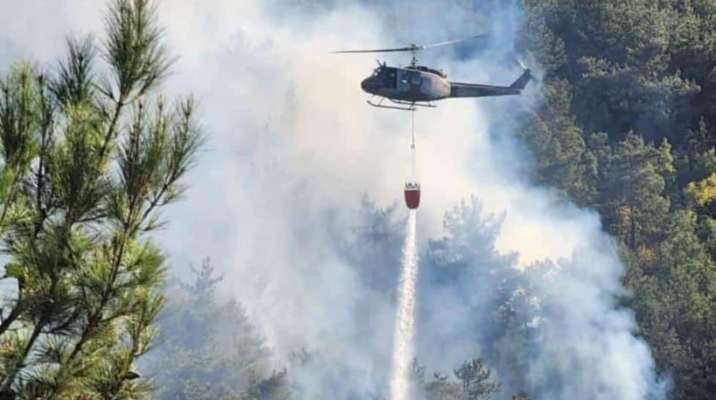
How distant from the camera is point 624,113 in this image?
5234cm

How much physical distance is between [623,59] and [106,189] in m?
47.6

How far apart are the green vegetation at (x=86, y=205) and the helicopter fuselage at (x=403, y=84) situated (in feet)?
62.0

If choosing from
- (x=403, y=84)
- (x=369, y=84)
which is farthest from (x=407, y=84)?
(x=369, y=84)

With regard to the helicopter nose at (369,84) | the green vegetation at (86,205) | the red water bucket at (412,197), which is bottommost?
the green vegetation at (86,205)

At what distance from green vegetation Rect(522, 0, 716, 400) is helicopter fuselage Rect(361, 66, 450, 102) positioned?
16.3 meters

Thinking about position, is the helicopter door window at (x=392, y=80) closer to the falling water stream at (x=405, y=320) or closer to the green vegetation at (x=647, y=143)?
the falling water stream at (x=405, y=320)

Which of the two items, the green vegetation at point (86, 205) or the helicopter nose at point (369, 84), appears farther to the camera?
the helicopter nose at point (369, 84)

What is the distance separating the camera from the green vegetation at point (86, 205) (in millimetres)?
7629

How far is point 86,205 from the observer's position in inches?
Result: 302

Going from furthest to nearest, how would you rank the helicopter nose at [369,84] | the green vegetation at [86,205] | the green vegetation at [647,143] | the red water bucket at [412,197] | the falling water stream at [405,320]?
the green vegetation at [647,143]
the falling water stream at [405,320]
the red water bucket at [412,197]
the helicopter nose at [369,84]
the green vegetation at [86,205]

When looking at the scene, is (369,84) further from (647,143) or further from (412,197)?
(647,143)

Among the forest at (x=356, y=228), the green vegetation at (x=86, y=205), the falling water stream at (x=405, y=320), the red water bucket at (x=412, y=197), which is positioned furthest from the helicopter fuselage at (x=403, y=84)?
the green vegetation at (x=86, y=205)

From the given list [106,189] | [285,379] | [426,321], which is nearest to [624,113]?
[426,321]

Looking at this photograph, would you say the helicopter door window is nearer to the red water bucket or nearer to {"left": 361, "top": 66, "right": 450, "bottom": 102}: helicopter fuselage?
{"left": 361, "top": 66, "right": 450, "bottom": 102}: helicopter fuselage
